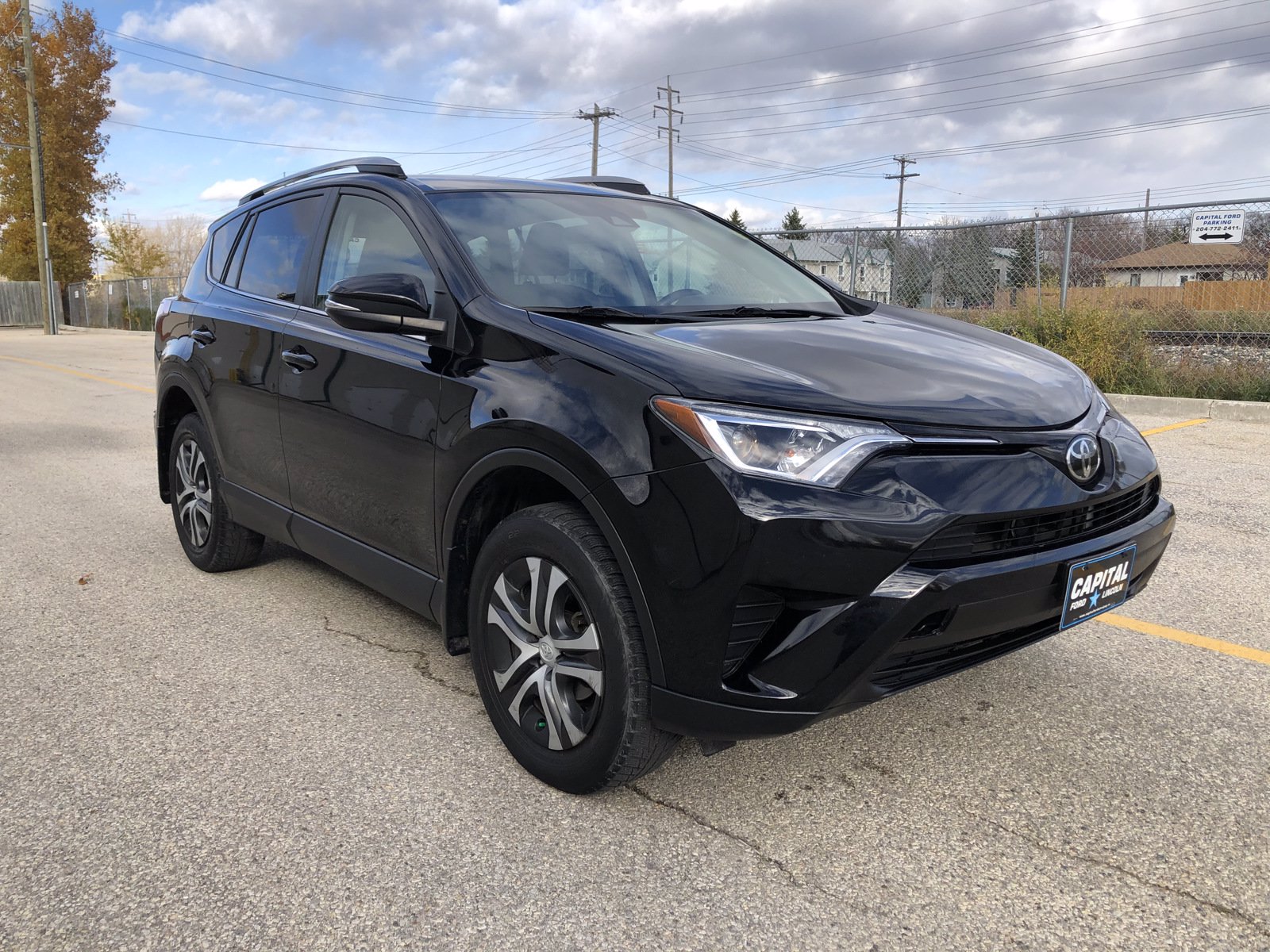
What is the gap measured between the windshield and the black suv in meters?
0.02

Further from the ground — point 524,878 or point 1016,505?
point 1016,505

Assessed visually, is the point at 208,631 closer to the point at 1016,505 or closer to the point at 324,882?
the point at 324,882

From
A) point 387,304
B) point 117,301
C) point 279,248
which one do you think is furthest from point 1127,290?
point 117,301

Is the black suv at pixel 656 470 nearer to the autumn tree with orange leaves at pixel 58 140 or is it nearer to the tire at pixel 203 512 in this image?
the tire at pixel 203 512

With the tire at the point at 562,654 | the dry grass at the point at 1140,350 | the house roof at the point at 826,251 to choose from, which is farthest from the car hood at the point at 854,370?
the house roof at the point at 826,251

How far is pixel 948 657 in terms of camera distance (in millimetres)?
2463

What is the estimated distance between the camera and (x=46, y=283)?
1299 inches

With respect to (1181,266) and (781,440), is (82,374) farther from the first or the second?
(781,440)

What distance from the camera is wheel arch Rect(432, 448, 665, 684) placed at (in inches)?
97.5

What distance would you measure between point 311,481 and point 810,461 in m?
2.16

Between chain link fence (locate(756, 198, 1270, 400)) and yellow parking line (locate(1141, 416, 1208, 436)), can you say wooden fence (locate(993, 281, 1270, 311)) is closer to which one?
chain link fence (locate(756, 198, 1270, 400))

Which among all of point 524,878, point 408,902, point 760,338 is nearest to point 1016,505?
point 760,338

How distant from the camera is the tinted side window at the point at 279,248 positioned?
401 cm

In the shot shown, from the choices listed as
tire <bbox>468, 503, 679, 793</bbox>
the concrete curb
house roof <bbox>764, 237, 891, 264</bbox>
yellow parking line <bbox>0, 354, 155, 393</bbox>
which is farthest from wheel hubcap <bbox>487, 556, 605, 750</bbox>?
Result: yellow parking line <bbox>0, 354, 155, 393</bbox>
